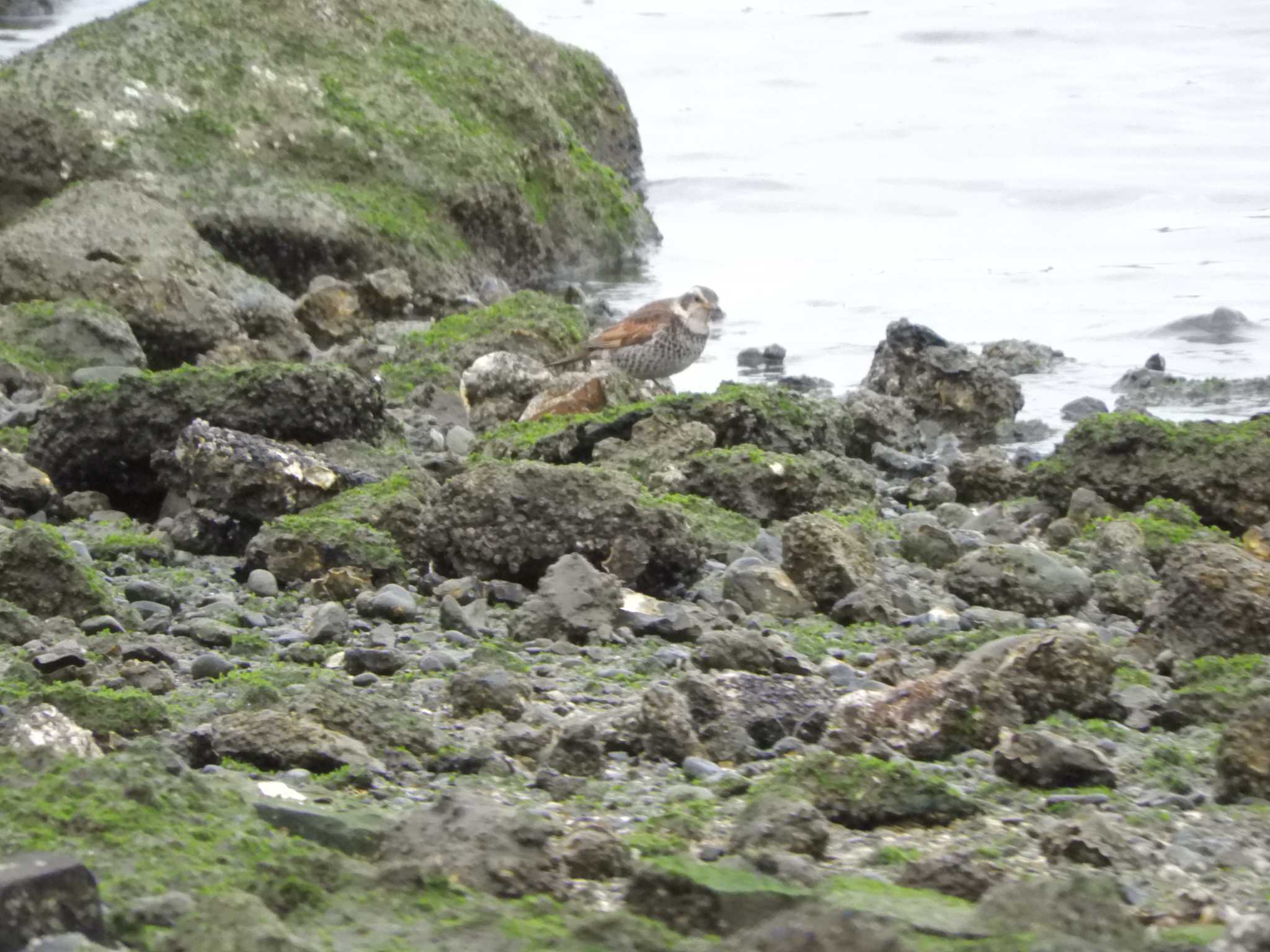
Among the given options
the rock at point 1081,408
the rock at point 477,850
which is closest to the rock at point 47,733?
the rock at point 477,850

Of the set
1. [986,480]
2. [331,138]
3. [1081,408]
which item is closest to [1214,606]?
[986,480]

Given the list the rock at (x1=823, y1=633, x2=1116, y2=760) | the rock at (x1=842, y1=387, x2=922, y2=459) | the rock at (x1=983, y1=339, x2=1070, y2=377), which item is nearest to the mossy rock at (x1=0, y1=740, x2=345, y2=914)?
the rock at (x1=823, y1=633, x2=1116, y2=760)

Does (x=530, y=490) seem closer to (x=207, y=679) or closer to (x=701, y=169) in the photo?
(x=207, y=679)

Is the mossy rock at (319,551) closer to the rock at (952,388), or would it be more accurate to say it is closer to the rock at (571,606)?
the rock at (571,606)

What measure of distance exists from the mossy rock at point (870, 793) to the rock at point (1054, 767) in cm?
23

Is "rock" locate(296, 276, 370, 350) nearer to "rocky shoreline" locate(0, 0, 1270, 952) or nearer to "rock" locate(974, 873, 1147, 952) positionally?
"rocky shoreline" locate(0, 0, 1270, 952)

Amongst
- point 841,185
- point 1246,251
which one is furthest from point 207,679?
point 841,185

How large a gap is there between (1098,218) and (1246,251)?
1671 millimetres

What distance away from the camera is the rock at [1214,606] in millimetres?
4820

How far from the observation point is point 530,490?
5617mm

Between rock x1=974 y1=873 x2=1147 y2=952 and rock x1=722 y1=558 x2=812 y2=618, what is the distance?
2842mm

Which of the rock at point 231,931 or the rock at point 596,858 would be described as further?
the rock at point 596,858

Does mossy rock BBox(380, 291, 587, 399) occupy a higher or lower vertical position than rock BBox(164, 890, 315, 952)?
lower

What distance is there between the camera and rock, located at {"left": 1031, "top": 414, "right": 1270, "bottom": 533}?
686cm
